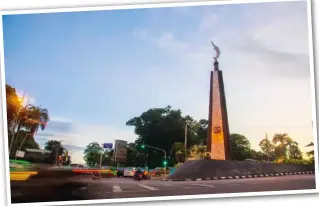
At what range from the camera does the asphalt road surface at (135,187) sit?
584 cm

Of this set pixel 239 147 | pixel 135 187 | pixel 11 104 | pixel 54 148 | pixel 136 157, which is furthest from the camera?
pixel 239 147

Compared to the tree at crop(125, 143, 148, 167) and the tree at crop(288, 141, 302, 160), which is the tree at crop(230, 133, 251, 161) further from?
the tree at crop(125, 143, 148, 167)

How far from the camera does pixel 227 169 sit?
6.23 meters

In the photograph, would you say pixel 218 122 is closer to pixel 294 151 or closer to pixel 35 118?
pixel 294 151

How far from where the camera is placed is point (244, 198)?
6.01 metres

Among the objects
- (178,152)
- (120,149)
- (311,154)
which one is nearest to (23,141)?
(120,149)

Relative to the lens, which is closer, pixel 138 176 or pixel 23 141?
pixel 23 141

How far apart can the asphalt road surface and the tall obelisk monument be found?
357mm

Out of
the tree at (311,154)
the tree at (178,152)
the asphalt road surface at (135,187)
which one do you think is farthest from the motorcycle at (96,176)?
the tree at (311,154)

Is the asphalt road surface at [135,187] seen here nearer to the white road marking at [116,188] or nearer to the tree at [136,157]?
the white road marking at [116,188]

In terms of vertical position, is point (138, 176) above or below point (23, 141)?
below

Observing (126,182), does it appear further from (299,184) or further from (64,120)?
(299,184)

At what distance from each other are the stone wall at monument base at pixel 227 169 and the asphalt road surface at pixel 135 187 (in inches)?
3.0

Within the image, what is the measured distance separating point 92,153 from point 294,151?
231 centimetres
